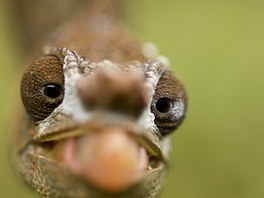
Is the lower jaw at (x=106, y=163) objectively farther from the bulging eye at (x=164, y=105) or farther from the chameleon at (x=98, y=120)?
the bulging eye at (x=164, y=105)

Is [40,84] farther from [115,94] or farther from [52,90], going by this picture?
[115,94]

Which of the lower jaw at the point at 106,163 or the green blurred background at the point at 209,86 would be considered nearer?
the lower jaw at the point at 106,163

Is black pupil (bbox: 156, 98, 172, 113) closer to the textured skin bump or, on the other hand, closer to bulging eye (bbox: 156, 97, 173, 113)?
Result: bulging eye (bbox: 156, 97, 173, 113)

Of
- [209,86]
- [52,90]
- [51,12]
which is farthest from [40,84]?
[209,86]

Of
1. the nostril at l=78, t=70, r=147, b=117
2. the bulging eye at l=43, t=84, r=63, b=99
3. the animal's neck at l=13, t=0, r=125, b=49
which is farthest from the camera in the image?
the animal's neck at l=13, t=0, r=125, b=49

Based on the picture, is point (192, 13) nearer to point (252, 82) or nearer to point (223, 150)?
point (252, 82)

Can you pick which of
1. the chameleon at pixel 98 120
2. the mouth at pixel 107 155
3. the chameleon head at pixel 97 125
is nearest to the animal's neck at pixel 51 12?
the chameleon at pixel 98 120

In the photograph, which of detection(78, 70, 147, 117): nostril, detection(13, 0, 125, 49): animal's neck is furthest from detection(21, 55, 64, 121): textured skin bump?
detection(13, 0, 125, 49): animal's neck
